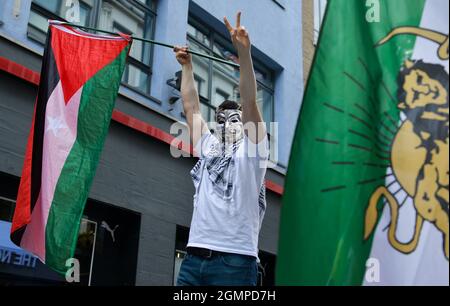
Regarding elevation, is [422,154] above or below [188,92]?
below

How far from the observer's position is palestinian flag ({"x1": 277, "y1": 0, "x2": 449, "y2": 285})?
2.52m

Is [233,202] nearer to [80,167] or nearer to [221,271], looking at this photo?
[221,271]

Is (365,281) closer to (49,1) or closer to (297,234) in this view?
(297,234)

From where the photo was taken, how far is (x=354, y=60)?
9.22ft

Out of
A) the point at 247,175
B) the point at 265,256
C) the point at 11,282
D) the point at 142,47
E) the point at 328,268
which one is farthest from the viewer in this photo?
the point at 265,256

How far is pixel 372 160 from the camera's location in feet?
8.70

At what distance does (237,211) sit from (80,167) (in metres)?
1.43

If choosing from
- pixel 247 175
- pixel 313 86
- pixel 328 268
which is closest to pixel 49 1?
pixel 247 175

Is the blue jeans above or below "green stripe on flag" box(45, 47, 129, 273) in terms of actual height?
below

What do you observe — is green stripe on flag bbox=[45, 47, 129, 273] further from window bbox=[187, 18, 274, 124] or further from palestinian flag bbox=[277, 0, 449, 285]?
window bbox=[187, 18, 274, 124]

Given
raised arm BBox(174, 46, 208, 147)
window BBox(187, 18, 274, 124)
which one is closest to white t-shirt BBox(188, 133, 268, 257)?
raised arm BBox(174, 46, 208, 147)

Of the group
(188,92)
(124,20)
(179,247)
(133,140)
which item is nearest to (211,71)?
(124,20)

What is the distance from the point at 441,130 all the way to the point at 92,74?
3123 millimetres

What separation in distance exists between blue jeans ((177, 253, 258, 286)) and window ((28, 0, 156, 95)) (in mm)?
5037
